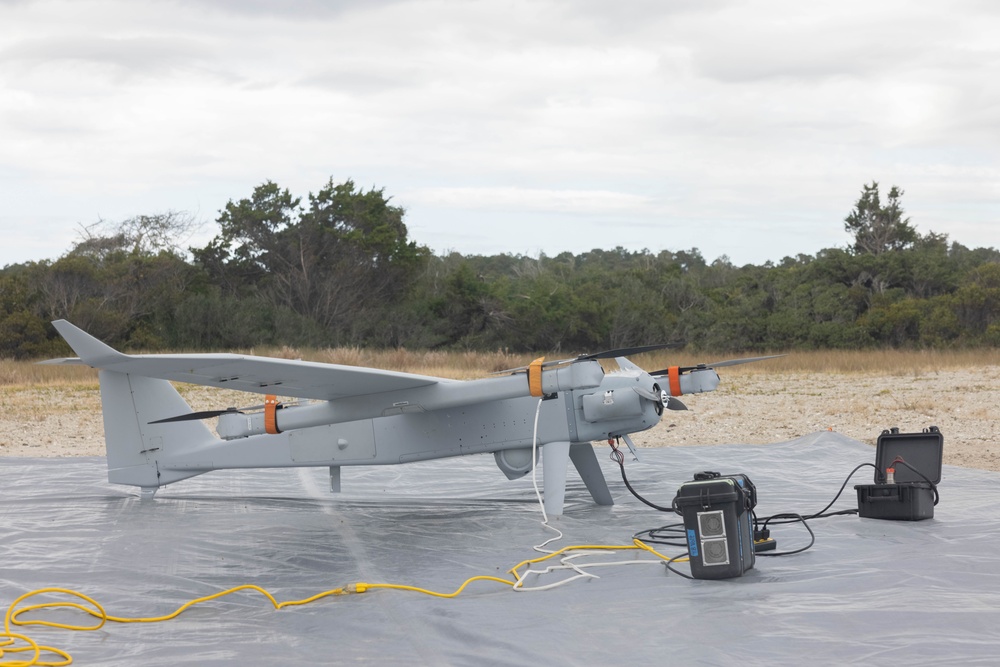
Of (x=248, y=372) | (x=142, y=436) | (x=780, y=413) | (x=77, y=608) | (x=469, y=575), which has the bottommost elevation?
(x=780, y=413)

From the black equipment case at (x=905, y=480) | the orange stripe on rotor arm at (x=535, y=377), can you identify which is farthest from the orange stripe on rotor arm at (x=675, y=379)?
the black equipment case at (x=905, y=480)

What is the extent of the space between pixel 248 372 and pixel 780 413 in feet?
42.7

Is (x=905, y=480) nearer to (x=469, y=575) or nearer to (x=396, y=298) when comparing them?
(x=469, y=575)

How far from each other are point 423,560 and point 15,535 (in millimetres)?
3259

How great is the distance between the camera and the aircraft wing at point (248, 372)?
249 inches

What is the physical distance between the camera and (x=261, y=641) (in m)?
4.73

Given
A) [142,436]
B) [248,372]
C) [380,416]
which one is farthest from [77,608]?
[142,436]

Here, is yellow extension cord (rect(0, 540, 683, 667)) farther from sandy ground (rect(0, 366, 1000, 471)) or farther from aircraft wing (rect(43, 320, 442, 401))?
sandy ground (rect(0, 366, 1000, 471))

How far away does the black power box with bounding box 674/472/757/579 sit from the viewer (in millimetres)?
5645

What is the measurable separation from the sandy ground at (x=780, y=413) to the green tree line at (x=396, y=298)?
1555cm

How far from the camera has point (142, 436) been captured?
9.09m

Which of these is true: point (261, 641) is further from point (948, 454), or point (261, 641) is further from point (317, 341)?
point (317, 341)

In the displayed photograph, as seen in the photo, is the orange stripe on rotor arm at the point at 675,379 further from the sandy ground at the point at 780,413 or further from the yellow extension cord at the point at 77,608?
the sandy ground at the point at 780,413

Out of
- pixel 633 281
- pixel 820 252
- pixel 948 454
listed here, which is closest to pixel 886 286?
pixel 820 252
